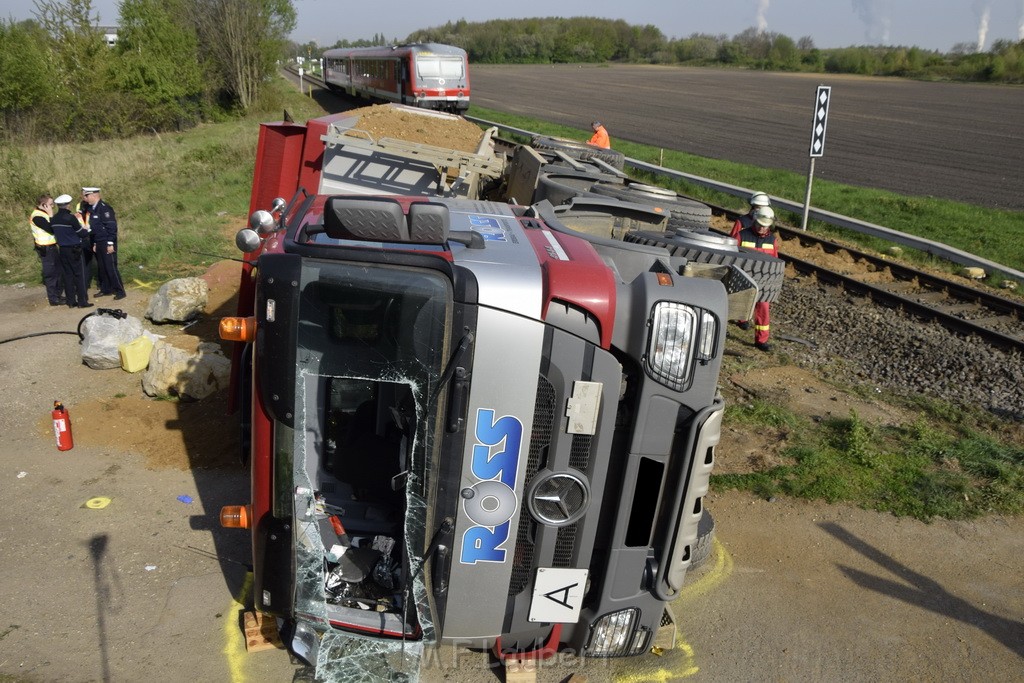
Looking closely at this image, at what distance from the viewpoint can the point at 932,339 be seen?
9.79 meters

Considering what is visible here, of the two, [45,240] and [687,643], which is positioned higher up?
[45,240]

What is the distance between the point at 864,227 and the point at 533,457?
13963 mm

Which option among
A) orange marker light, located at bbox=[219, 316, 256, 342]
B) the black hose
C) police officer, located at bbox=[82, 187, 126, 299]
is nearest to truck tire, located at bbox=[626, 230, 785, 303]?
orange marker light, located at bbox=[219, 316, 256, 342]

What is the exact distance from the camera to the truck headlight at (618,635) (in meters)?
4.12

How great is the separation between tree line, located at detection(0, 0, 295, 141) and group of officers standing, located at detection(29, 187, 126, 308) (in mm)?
18475

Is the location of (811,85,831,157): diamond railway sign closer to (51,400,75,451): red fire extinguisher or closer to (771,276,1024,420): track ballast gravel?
(771,276,1024,420): track ballast gravel

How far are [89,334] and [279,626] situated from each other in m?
5.28

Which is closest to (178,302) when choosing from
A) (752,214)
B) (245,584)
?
(245,584)

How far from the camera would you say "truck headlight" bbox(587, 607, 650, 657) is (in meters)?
4.12

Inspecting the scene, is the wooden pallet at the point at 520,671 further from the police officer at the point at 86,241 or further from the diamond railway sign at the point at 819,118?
the diamond railway sign at the point at 819,118

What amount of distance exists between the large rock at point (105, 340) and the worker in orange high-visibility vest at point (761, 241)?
6.69 metres

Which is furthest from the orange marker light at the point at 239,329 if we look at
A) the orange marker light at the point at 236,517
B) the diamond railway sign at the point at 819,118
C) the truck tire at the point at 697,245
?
the diamond railway sign at the point at 819,118

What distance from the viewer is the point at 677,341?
3.63 metres

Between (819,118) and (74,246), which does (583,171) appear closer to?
(74,246)
